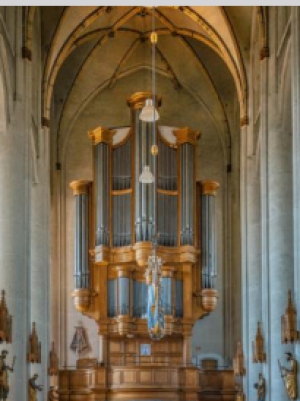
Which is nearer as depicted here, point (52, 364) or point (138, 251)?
point (52, 364)

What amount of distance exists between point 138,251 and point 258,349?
7.32 m

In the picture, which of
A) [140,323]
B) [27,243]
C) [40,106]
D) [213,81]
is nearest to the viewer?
[27,243]

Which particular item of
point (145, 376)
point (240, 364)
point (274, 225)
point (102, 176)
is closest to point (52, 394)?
point (145, 376)

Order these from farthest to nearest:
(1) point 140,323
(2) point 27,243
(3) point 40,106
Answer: (1) point 140,323
(3) point 40,106
(2) point 27,243

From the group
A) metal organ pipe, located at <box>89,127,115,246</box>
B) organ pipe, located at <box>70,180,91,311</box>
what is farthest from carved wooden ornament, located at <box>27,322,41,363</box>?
metal organ pipe, located at <box>89,127,115,246</box>

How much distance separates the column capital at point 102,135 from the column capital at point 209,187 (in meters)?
3.89

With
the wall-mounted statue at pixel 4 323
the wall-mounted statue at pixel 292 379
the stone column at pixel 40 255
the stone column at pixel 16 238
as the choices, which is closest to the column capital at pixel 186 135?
the stone column at pixel 40 255

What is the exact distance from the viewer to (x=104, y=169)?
33969 mm

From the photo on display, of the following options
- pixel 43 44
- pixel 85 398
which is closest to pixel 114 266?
pixel 85 398

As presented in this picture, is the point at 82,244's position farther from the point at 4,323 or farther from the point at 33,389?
the point at 4,323

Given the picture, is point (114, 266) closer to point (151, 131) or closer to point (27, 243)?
point (151, 131)

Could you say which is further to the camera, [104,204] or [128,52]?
[128,52]

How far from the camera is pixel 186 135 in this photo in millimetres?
33656

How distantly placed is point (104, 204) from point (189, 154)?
12.3 ft
